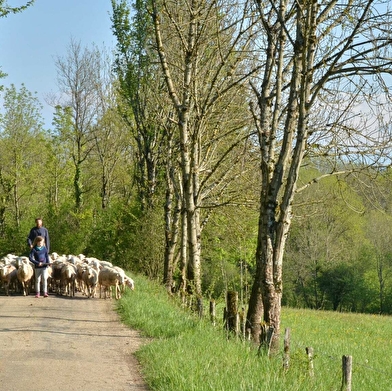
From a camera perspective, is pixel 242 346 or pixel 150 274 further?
pixel 150 274

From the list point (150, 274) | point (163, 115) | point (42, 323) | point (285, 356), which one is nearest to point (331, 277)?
point (150, 274)

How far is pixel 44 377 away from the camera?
902 centimetres

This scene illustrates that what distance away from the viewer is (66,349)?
445 inches

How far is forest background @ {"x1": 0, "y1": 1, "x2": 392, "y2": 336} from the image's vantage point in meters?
17.8

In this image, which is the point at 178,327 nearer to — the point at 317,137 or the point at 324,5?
the point at 317,137

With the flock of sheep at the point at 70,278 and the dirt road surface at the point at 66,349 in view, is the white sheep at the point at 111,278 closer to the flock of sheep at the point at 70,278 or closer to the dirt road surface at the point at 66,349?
the flock of sheep at the point at 70,278

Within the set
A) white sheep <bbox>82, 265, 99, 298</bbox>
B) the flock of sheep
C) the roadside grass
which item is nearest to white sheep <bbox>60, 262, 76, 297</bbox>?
the flock of sheep

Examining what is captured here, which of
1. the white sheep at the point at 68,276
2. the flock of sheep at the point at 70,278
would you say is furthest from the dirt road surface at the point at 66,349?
the white sheep at the point at 68,276

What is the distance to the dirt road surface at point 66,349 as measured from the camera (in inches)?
346

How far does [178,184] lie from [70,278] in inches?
212

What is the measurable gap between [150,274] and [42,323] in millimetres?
14920

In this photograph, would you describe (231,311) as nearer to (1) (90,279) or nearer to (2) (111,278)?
(2) (111,278)

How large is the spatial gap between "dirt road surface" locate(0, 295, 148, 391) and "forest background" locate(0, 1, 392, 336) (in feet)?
7.64

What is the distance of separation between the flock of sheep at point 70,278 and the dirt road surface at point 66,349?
2.28m
